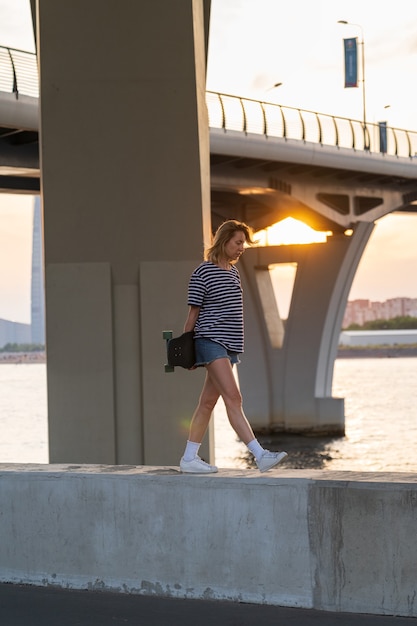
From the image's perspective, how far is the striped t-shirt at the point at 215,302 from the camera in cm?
573

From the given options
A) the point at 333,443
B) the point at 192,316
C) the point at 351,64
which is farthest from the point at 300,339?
the point at 192,316

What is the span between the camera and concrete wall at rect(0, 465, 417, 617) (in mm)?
4906

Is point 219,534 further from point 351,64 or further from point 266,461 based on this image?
point 351,64

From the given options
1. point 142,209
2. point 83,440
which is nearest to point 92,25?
point 142,209

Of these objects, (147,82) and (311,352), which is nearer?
(147,82)

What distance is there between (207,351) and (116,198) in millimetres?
3457

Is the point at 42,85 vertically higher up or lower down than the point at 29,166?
lower down

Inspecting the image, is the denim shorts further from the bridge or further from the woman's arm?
the bridge

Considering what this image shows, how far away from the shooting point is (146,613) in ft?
16.5

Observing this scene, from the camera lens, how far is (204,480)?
5.28 m

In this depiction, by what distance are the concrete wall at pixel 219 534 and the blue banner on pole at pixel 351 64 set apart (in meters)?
46.1

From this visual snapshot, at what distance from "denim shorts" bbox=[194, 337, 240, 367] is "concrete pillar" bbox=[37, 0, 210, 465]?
3.22 m

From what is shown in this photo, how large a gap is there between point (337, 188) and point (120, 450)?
29.1 meters

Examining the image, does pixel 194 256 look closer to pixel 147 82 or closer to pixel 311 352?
pixel 147 82
